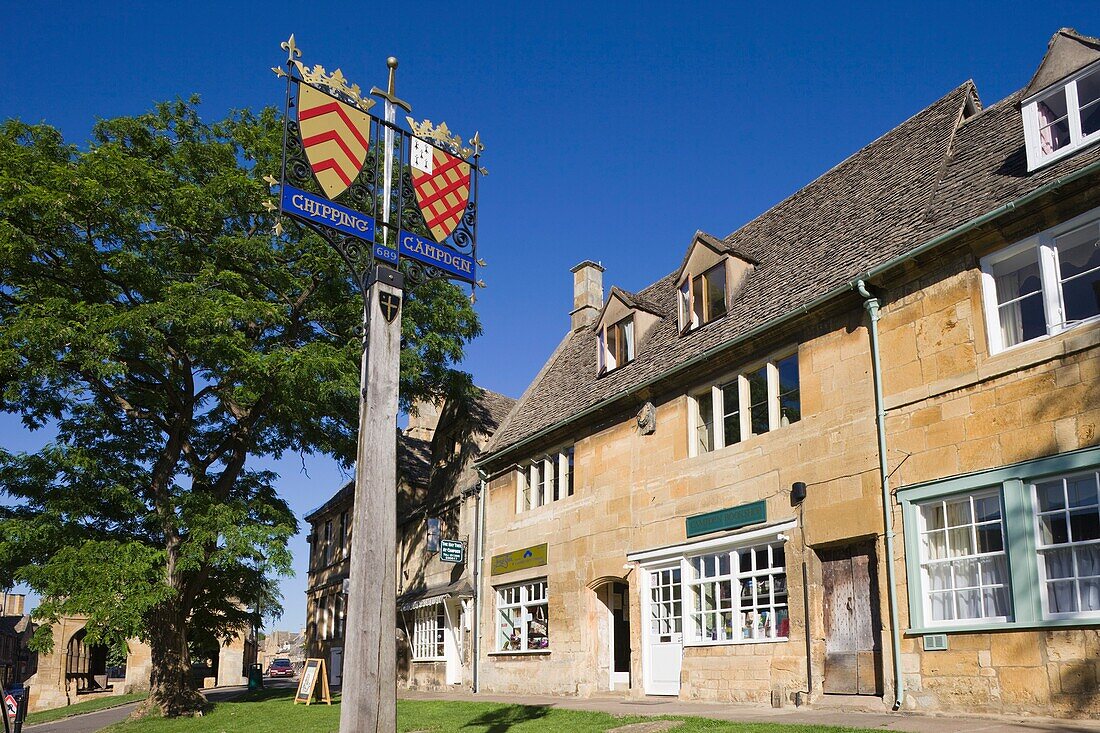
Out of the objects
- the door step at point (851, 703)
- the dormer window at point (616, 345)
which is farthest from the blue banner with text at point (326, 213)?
the dormer window at point (616, 345)

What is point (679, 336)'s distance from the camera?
20.0 metres

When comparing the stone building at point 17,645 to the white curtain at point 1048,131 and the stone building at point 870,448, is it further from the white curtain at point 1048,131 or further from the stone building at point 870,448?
the white curtain at point 1048,131

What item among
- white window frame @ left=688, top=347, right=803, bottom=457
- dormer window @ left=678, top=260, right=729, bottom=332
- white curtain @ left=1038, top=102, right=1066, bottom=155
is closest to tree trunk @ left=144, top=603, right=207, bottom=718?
white window frame @ left=688, top=347, right=803, bottom=457

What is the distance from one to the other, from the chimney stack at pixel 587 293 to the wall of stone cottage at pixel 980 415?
1582 cm

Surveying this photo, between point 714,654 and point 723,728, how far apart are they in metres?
4.84

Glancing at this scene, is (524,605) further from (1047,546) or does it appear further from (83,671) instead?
(83,671)

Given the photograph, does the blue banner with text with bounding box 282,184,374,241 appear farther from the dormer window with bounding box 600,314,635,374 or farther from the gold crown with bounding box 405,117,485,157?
the dormer window with bounding box 600,314,635,374

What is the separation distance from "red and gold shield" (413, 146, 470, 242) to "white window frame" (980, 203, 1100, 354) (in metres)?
7.37

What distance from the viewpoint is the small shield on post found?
342 inches

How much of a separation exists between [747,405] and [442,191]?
29.1 ft

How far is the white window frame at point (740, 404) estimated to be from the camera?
635 inches

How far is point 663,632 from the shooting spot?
59.2 ft

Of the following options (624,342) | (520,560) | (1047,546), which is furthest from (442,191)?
(520,560)

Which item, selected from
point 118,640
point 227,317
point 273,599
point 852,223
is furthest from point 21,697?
point 852,223
